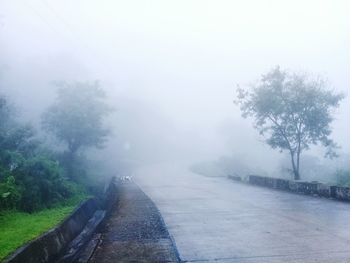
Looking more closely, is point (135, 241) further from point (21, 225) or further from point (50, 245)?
point (21, 225)

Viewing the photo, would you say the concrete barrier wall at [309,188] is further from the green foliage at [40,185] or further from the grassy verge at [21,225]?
the green foliage at [40,185]

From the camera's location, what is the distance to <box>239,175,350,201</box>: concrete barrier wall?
47.8 ft

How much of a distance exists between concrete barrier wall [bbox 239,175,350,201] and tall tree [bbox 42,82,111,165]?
1822cm

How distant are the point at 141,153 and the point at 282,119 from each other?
91.7 meters

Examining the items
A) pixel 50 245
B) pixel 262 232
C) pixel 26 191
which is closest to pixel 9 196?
pixel 26 191

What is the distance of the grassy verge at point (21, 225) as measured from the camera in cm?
734

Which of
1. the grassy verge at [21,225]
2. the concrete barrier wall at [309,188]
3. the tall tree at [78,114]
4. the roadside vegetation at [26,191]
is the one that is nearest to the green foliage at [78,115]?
→ the tall tree at [78,114]

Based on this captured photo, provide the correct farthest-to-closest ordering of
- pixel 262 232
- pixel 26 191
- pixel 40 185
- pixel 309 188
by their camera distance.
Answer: pixel 309 188 → pixel 40 185 → pixel 26 191 → pixel 262 232

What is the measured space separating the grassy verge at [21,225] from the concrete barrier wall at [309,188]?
33.1 feet

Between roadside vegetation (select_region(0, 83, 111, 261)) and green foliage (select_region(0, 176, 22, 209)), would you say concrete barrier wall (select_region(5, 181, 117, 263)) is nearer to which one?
roadside vegetation (select_region(0, 83, 111, 261))

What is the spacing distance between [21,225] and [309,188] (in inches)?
508

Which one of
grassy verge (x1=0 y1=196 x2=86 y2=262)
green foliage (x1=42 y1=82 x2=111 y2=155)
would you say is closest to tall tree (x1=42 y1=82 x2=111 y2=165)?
green foliage (x1=42 y1=82 x2=111 y2=155)

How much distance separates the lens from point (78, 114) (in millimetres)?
35562

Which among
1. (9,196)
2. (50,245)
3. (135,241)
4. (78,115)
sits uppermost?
(78,115)
